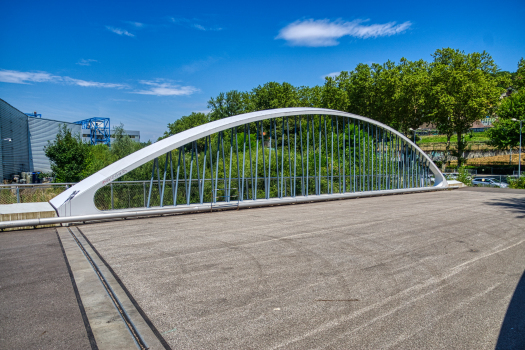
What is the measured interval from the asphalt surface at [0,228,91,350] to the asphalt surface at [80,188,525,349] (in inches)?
32.7

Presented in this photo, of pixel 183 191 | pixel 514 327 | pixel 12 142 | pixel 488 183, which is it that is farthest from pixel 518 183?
pixel 12 142

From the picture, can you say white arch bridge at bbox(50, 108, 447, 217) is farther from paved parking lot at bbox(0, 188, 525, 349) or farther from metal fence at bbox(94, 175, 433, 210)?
paved parking lot at bbox(0, 188, 525, 349)

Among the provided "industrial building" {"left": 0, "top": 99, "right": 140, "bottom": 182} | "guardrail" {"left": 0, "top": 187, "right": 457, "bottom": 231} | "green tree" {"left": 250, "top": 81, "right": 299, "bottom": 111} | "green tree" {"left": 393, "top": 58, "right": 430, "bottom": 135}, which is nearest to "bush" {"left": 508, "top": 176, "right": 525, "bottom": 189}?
"green tree" {"left": 393, "top": 58, "right": 430, "bottom": 135}

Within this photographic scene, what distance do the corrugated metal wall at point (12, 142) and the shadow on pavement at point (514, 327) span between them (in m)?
37.4

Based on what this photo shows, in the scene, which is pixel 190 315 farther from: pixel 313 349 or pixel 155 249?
pixel 155 249

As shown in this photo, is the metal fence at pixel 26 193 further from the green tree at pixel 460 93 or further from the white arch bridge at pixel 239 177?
the green tree at pixel 460 93

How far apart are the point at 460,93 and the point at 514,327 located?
4261 centimetres

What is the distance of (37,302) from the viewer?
188 inches

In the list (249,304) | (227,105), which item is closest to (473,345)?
(249,304)

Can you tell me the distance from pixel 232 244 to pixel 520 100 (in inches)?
2030

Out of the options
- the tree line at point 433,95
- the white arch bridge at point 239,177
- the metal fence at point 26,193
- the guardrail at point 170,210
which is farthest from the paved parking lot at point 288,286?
the tree line at point 433,95

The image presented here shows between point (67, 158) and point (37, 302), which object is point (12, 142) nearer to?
point (67, 158)

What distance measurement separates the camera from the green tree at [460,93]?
40.4m

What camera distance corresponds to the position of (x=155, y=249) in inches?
301
